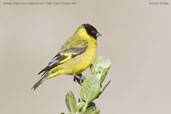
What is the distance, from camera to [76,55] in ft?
16.7

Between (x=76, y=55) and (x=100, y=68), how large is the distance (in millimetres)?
2585

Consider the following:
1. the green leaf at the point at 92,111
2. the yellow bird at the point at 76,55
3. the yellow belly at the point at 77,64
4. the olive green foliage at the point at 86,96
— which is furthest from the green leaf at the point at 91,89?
the yellow belly at the point at 77,64

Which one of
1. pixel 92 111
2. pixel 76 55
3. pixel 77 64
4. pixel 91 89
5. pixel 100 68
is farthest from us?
pixel 76 55

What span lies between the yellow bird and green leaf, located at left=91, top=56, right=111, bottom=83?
1906mm

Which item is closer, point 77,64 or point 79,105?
point 79,105

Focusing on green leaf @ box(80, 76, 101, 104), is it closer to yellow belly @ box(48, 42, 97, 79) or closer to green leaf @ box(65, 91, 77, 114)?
green leaf @ box(65, 91, 77, 114)

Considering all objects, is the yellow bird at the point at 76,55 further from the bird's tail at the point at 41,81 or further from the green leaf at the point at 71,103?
the green leaf at the point at 71,103

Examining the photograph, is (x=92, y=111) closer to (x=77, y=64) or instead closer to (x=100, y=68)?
(x=100, y=68)

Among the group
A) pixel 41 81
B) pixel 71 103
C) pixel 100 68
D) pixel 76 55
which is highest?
pixel 100 68

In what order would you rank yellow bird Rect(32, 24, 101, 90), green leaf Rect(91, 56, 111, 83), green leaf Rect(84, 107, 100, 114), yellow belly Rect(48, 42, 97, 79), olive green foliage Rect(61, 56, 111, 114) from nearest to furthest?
green leaf Rect(84, 107, 100, 114) → olive green foliage Rect(61, 56, 111, 114) → green leaf Rect(91, 56, 111, 83) → yellow bird Rect(32, 24, 101, 90) → yellow belly Rect(48, 42, 97, 79)

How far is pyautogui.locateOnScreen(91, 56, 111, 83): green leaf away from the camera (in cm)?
245

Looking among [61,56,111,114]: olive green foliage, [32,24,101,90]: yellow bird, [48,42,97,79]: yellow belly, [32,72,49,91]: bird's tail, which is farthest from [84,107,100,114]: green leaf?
[48,42,97,79]: yellow belly

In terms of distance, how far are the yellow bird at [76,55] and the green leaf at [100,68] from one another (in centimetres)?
191

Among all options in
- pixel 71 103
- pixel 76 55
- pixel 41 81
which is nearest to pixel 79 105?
pixel 71 103
